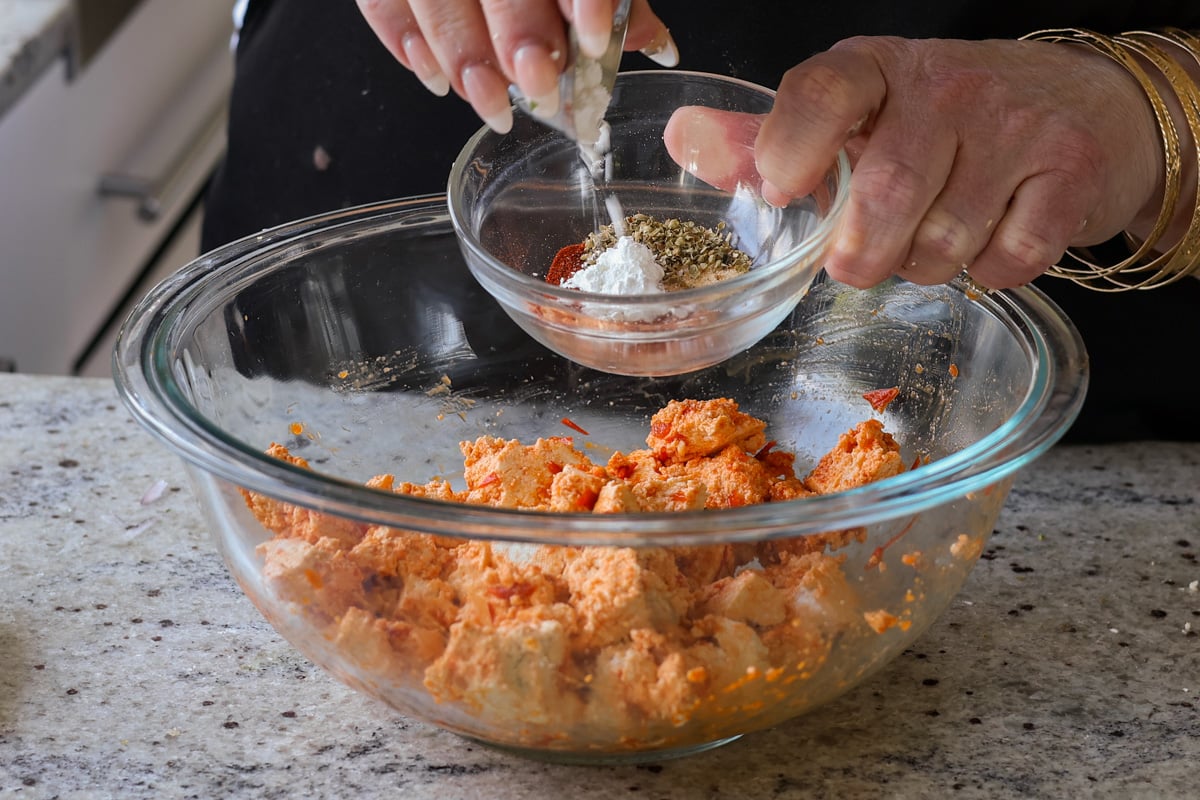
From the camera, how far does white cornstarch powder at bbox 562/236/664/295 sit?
36.4 inches

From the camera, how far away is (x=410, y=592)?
2.72 ft

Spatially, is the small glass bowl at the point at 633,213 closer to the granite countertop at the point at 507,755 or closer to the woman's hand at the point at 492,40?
the woman's hand at the point at 492,40

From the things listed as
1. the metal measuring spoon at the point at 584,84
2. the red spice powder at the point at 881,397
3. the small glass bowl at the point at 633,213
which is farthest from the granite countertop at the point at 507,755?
the metal measuring spoon at the point at 584,84

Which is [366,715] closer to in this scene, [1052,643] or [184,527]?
[184,527]

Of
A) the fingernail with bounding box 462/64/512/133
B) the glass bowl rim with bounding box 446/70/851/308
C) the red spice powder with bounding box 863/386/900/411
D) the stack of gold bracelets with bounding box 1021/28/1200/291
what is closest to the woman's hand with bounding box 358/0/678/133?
the fingernail with bounding box 462/64/512/133

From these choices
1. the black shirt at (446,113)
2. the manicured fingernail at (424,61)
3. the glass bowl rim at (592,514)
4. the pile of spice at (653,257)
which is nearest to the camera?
the glass bowl rim at (592,514)

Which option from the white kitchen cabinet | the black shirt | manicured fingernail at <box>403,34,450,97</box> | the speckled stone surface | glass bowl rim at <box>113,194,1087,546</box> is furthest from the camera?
the white kitchen cabinet

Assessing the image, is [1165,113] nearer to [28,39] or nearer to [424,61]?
[424,61]

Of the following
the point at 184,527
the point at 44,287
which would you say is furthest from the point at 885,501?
the point at 44,287

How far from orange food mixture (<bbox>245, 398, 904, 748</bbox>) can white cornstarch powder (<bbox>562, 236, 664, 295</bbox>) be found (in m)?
0.15

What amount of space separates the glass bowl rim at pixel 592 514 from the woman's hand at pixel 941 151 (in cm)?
7

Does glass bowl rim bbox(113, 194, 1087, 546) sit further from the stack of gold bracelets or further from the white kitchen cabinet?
the white kitchen cabinet

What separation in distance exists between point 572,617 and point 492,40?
1.21ft

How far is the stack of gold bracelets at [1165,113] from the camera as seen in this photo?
1068 millimetres
